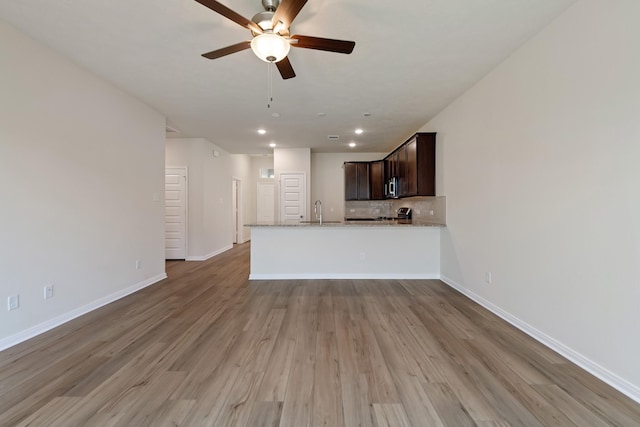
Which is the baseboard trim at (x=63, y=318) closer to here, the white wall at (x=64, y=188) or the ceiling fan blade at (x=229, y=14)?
the white wall at (x=64, y=188)

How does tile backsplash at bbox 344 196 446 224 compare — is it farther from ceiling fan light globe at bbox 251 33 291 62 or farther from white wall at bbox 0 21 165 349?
white wall at bbox 0 21 165 349

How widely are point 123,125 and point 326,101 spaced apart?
2.76 metres

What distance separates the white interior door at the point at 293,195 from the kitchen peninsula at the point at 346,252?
2.37 metres

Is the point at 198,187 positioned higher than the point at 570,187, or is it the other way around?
the point at 198,187

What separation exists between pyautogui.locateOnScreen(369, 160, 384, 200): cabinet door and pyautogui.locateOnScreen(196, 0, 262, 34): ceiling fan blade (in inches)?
202

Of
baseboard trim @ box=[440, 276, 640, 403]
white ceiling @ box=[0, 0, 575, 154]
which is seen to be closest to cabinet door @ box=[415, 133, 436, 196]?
white ceiling @ box=[0, 0, 575, 154]

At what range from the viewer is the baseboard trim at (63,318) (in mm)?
2311

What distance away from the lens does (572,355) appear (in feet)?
6.81

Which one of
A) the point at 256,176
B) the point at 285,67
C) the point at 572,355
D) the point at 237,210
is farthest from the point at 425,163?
the point at 256,176

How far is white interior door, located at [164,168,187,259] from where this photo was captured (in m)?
6.00

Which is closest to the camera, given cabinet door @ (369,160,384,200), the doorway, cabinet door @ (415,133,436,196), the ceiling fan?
the ceiling fan

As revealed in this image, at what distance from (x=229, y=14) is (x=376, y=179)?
5.39 m

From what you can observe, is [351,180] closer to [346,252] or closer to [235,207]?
[346,252]

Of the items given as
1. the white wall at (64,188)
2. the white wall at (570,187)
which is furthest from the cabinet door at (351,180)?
the white wall at (64,188)
